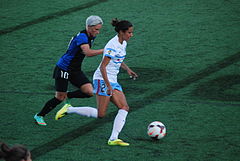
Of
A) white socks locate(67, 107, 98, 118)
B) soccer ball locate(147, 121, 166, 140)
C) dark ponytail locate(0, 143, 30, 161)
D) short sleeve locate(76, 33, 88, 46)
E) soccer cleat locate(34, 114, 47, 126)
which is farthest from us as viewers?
soccer cleat locate(34, 114, 47, 126)

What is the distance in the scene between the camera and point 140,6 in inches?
679

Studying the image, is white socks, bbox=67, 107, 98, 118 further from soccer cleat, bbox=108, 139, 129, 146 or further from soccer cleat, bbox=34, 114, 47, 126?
soccer cleat, bbox=108, 139, 129, 146

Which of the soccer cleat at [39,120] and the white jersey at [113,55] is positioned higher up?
the white jersey at [113,55]

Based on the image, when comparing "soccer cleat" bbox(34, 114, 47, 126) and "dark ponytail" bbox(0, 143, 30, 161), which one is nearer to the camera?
"dark ponytail" bbox(0, 143, 30, 161)

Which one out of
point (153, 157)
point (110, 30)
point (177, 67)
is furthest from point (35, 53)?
point (153, 157)

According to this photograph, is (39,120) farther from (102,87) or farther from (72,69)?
(102,87)

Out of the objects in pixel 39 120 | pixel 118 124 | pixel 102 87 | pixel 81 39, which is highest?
pixel 81 39

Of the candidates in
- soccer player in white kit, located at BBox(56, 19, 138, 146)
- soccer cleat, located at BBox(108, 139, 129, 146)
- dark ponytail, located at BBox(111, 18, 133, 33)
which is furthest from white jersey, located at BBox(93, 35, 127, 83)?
soccer cleat, located at BBox(108, 139, 129, 146)

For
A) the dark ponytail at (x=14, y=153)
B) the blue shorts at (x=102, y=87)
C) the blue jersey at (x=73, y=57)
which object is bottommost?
the dark ponytail at (x=14, y=153)

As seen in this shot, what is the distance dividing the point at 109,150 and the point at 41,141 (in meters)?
1.22

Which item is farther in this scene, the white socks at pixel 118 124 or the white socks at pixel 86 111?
the white socks at pixel 86 111

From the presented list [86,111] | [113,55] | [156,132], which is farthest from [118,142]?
[113,55]

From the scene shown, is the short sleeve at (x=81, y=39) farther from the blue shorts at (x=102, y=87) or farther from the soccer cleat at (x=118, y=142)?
the soccer cleat at (x=118, y=142)

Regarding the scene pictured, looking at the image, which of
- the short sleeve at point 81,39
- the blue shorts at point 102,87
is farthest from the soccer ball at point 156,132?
the short sleeve at point 81,39
